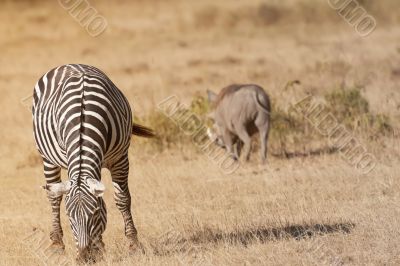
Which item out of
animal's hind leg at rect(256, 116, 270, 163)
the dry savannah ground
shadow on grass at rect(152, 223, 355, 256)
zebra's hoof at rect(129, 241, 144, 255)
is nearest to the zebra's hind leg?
the dry savannah ground

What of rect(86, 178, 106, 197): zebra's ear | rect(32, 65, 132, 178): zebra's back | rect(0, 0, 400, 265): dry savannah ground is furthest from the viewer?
rect(0, 0, 400, 265): dry savannah ground

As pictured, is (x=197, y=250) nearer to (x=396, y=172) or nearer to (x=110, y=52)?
(x=396, y=172)

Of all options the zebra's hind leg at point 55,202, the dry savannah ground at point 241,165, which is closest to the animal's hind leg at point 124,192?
the dry savannah ground at point 241,165

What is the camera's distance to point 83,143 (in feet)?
22.1

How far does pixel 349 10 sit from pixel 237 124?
15318 millimetres

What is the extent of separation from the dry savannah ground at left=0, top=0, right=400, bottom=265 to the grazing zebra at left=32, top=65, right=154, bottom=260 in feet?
1.90

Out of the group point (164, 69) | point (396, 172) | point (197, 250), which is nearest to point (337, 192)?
point (396, 172)

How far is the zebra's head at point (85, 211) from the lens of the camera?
6.20m

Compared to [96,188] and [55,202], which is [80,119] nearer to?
[96,188]

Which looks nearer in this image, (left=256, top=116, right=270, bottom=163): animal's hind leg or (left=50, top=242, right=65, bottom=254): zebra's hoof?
(left=50, top=242, right=65, bottom=254): zebra's hoof

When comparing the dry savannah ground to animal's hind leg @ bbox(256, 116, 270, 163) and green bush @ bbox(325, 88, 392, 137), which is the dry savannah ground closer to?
green bush @ bbox(325, 88, 392, 137)

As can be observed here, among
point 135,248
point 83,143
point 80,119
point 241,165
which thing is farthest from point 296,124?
point 83,143

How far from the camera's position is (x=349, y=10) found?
Answer: 87.8 feet

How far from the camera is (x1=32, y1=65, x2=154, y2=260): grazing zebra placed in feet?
20.5
